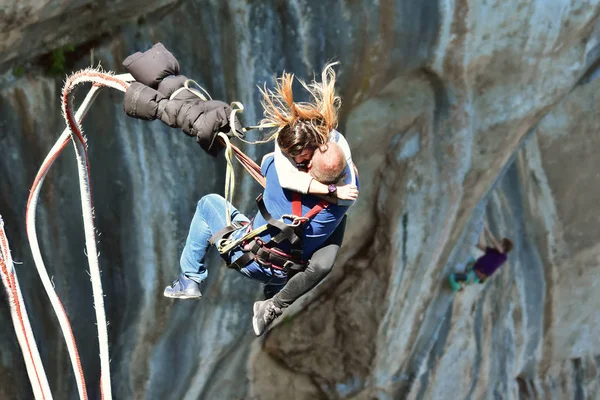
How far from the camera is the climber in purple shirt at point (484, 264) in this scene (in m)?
8.81

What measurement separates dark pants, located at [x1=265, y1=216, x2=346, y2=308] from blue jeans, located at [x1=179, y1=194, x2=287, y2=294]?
119 millimetres

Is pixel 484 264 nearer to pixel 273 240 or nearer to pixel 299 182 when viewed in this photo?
pixel 273 240

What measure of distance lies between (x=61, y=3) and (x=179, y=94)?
1910 millimetres

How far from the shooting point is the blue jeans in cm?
479

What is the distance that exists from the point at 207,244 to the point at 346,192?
1206 mm

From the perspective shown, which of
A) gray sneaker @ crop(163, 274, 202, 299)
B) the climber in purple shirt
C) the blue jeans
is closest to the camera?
the blue jeans

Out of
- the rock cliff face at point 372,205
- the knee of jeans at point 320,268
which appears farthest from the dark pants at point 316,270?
the rock cliff face at point 372,205

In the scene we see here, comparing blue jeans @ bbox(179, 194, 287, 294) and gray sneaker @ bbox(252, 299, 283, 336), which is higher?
blue jeans @ bbox(179, 194, 287, 294)

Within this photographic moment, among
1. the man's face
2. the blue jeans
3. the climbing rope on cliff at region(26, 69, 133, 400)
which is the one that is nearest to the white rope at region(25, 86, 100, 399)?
the climbing rope on cliff at region(26, 69, 133, 400)

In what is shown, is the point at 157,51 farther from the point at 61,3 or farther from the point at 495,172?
the point at 495,172

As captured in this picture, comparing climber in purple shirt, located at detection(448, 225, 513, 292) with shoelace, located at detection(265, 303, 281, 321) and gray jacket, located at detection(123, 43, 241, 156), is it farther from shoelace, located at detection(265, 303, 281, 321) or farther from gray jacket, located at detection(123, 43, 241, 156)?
gray jacket, located at detection(123, 43, 241, 156)

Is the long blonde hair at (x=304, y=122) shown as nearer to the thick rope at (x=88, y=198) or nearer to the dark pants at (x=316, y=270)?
the dark pants at (x=316, y=270)

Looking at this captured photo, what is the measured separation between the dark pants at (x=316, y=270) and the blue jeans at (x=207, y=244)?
0.12 m

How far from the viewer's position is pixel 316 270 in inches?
177
